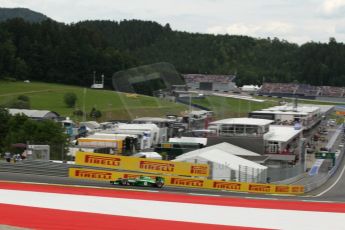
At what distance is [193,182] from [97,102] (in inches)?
2196

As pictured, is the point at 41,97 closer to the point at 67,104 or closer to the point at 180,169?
the point at 67,104

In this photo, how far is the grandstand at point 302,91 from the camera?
16475cm

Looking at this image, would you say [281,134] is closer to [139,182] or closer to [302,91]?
[139,182]

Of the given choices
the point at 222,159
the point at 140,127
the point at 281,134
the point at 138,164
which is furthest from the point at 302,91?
the point at 138,164

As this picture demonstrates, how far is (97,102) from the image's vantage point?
82625mm

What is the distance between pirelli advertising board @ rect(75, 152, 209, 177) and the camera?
2812 cm

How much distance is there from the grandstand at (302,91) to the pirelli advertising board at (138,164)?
13536cm

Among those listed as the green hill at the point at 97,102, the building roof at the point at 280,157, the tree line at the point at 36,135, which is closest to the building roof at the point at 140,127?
the green hill at the point at 97,102

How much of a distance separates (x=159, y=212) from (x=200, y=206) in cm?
217

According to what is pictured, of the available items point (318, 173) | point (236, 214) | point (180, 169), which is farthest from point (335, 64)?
point (236, 214)

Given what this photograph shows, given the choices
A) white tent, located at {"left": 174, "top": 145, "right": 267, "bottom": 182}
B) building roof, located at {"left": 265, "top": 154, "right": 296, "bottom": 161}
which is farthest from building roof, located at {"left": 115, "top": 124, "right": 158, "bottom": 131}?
white tent, located at {"left": 174, "top": 145, "right": 267, "bottom": 182}

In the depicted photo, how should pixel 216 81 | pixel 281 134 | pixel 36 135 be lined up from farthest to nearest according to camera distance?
pixel 216 81
pixel 281 134
pixel 36 135

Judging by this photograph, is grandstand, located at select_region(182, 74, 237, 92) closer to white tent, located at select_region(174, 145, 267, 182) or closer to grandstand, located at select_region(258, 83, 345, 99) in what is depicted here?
grandstand, located at select_region(258, 83, 345, 99)

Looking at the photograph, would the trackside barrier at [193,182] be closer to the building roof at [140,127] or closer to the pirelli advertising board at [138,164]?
the pirelli advertising board at [138,164]
